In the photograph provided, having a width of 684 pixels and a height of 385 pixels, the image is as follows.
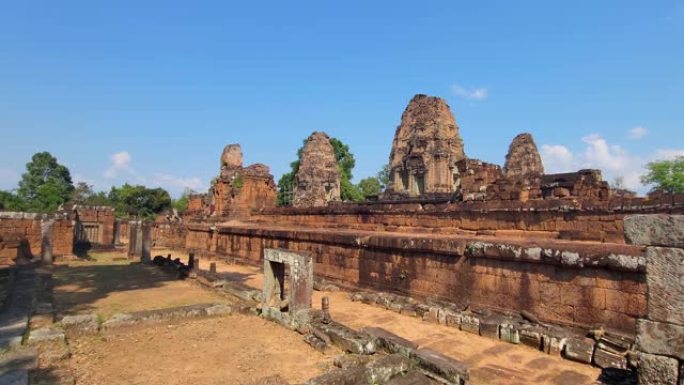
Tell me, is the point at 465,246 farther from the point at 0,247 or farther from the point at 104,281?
the point at 0,247

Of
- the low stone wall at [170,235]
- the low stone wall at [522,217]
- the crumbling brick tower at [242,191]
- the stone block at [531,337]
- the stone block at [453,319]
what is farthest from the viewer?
the low stone wall at [170,235]

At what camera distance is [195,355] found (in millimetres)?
5461

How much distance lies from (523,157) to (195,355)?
91.8ft

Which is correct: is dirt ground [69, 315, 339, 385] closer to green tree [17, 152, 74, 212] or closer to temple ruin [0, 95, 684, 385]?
temple ruin [0, 95, 684, 385]

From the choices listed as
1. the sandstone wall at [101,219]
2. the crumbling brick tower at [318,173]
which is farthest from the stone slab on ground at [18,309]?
the crumbling brick tower at [318,173]

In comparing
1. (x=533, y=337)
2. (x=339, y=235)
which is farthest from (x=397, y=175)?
(x=533, y=337)

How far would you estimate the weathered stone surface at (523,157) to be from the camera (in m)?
28.0

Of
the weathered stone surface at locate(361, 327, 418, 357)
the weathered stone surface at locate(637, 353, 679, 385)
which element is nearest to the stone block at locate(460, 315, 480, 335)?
the weathered stone surface at locate(361, 327, 418, 357)

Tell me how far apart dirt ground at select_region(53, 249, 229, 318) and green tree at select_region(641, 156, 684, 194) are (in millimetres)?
40755

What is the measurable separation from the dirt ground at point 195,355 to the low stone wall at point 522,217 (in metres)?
5.46

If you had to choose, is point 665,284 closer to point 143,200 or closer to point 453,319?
point 453,319

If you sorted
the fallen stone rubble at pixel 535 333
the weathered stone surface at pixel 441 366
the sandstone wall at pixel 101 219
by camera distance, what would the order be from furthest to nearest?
the sandstone wall at pixel 101 219 < the fallen stone rubble at pixel 535 333 < the weathered stone surface at pixel 441 366

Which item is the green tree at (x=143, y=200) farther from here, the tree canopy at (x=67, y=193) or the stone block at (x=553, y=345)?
the stone block at (x=553, y=345)

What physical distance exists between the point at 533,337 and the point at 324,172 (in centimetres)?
2807
